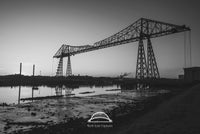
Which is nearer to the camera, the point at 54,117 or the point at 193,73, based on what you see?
the point at 54,117

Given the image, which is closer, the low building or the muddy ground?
the muddy ground

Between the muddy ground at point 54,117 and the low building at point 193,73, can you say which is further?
the low building at point 193,73

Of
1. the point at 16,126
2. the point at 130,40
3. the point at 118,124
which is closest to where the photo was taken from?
the point at 118,124

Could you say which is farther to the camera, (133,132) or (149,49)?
(149,49)

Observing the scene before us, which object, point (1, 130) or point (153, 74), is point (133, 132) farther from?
point (153, 74)

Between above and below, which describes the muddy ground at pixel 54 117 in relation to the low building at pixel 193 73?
below

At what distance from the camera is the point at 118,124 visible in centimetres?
1211

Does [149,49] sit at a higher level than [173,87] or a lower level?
higher

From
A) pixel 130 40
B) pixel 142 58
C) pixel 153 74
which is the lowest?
pixel 153 74

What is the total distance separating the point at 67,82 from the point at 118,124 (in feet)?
261

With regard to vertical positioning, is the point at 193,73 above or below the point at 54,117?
above

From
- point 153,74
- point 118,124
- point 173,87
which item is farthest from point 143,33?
A: point 118,124

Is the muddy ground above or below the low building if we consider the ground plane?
below

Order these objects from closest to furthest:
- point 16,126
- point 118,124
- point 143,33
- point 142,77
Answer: point 118,124, point 16,126, point 142,77, point 143,33
